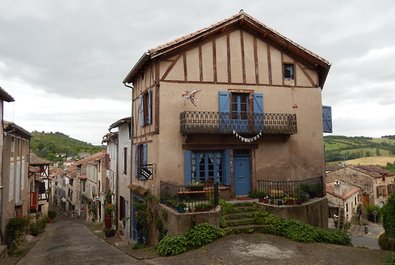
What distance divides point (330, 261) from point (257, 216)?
3.77 m

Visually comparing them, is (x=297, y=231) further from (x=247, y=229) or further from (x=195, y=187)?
(x=195, y=187)

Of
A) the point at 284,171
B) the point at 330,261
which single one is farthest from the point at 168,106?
the point at 330,261

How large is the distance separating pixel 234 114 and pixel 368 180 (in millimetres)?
34573

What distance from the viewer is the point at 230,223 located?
1202 cm

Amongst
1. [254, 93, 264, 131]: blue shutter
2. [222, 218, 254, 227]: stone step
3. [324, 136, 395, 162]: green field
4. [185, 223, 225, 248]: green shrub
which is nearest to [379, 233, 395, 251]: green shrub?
[222, 218, 254, 227]: stone step

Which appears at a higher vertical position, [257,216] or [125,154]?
[125,154]

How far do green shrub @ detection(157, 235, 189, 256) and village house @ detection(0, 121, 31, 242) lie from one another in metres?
8.68

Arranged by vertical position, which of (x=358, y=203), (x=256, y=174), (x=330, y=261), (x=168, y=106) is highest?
(x=168, y=106)

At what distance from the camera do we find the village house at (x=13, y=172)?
1553 cm

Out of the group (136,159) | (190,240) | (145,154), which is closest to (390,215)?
(190,240)

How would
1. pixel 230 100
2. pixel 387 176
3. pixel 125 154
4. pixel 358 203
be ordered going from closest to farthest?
pixel 230 100 → pixel 125 154 → pixel 358 203 → pixel 387 176

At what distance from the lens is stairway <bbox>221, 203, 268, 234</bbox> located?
1184 centimetres

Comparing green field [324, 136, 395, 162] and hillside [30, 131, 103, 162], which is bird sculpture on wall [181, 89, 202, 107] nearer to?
green field [324, 136, 395, 162]

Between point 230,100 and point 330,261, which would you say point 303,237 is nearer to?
point 330,261
